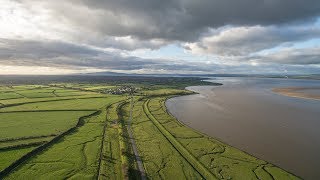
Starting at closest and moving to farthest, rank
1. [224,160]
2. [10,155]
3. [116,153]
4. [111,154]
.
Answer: [224,160]
[10,155]
[111,154]
[116,153]

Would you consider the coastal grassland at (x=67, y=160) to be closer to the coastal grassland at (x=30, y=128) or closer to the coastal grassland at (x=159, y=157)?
the coastal grassland at (x=30, y=128)

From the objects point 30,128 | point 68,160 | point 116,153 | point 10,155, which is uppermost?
point 30,128

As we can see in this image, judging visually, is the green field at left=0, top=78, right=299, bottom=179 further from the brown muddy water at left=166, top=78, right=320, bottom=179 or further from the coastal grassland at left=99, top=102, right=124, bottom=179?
the brown muddy water at left=166, top=78, right=320, bottom=179

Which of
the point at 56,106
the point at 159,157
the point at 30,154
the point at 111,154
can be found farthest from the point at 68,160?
the point at 56,106

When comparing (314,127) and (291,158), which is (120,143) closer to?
(291,158)

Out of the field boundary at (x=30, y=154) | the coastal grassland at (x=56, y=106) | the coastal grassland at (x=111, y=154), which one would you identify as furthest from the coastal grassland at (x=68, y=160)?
the coastal grassland at (x=56, y=106)

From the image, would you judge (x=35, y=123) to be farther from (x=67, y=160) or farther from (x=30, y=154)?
(x=67, y=160)

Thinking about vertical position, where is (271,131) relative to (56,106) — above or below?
below
